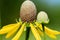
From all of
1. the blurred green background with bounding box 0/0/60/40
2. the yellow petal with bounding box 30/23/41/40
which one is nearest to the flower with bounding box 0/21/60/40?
the yellow petal with bounding box 30/23/41/40

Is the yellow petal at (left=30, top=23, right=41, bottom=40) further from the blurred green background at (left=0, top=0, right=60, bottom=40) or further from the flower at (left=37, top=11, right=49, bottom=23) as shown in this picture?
the blurred green background at (left=0, top=0, right=60, bottom=40)

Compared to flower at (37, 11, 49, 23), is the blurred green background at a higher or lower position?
lower

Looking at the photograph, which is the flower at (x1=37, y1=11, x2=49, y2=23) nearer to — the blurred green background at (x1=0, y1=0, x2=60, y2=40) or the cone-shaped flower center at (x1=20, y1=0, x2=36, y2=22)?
the cone-shaped flower center at (x1=20, y1=0, x2=36, y2=22)

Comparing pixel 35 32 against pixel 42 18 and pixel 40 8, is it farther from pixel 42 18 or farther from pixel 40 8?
pixel 40 8

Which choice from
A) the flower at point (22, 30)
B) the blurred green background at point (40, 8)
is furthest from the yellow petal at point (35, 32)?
the blurred green background at point (40, 8)

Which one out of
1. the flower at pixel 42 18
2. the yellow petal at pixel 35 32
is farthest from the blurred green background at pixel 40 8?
the yellow petal at pixel 35 32

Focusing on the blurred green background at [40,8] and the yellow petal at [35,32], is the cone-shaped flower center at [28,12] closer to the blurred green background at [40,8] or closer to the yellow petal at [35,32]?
the yellow petal at [35,32]

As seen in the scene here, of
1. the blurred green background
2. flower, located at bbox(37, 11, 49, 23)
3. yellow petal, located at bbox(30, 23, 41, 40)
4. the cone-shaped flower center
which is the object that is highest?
the cone-shaped flower center

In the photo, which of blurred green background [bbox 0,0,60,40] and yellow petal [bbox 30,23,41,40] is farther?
blurred green background [bbox 0,0,60,40]

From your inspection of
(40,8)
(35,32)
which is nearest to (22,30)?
(35,32)

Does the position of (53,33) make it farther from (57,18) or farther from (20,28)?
(57,18)

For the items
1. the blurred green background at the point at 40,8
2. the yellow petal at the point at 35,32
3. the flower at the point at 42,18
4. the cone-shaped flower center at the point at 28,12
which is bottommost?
the blurred green background at the point at 40,8

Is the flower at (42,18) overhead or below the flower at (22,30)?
overhead

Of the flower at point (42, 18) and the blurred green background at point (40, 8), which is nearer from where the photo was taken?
the flower at point (42, 18)
